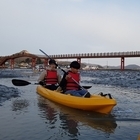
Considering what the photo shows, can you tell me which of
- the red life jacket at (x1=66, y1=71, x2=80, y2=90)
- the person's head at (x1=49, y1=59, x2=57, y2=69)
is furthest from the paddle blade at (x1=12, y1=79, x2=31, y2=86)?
the red life jacket at (x1=66, y1=71, x2=80, y2=90)

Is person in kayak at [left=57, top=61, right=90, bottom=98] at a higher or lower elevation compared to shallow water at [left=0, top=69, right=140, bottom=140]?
higher

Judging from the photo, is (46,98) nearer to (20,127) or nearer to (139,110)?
(139,110)

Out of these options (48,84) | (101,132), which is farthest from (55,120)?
(48,84)

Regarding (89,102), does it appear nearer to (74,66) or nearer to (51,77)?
(74,66)

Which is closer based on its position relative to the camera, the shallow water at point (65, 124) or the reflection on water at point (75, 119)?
the shallow water at point (65, 124)

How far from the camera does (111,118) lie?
645 cm

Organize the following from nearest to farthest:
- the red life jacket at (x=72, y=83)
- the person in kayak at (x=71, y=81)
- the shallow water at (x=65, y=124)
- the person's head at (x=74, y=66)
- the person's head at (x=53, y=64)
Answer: the shallow water at (x=65, y=124), the person's head at (x=74, y=66), the person in kayak at (x=71, y=81), the red life jacket at (x=72, y=83), the person's head at (x=53, y=64)

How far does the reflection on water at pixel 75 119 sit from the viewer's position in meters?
5.35

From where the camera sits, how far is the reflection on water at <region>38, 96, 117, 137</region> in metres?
5.35

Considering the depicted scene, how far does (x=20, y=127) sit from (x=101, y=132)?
1.68 meters

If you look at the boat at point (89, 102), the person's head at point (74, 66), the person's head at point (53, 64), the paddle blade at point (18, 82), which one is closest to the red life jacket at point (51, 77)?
the person's head at point (53, 64)

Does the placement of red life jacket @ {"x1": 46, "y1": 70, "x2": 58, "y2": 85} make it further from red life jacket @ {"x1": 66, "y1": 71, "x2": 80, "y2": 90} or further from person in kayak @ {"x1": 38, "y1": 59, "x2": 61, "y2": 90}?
red life jacket @ {"x1": 66, "y1": 71, "x2": 80, "y2": 90}

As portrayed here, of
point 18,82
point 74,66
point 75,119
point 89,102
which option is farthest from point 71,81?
point 18,82

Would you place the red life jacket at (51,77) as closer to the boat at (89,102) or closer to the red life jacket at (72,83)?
the boat at (89,102)
